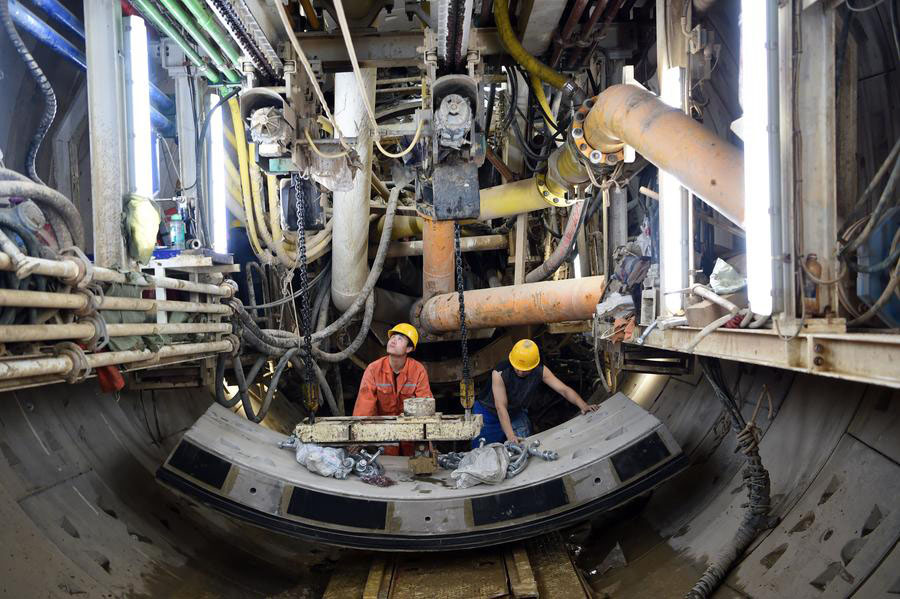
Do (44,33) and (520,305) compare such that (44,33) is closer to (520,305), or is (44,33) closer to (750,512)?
(520,305)

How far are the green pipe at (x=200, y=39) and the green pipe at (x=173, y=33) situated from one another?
73 mm

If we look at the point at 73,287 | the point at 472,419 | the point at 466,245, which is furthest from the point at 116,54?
the point at 466,245

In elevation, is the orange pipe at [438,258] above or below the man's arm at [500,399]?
above

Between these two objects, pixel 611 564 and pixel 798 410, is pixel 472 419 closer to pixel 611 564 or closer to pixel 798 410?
pixel 611 564

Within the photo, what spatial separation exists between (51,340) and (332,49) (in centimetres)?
304

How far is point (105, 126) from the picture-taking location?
382cm

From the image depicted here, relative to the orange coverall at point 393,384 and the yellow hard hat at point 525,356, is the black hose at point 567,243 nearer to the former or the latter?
the yellow hard hat at point 525,356

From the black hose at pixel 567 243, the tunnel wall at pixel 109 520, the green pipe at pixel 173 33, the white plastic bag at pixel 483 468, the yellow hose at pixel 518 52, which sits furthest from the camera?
the black hose at pixel 567 243

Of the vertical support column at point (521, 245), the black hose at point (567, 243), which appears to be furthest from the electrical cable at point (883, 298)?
the vertical support column at point (521, 245)

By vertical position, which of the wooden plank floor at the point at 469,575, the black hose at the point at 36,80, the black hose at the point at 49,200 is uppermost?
the black hose at the point at 36,80

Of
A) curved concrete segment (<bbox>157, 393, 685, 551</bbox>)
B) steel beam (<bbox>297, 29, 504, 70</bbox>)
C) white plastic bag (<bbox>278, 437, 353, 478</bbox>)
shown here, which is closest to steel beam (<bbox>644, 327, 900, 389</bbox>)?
curved concrete segment (<bbox>157, 393, 685, 551</bbox>)

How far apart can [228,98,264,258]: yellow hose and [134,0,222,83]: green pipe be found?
1.24 feet

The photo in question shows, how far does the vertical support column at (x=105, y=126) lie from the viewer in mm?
3783

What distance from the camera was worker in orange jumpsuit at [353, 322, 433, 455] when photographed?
5.97 m
